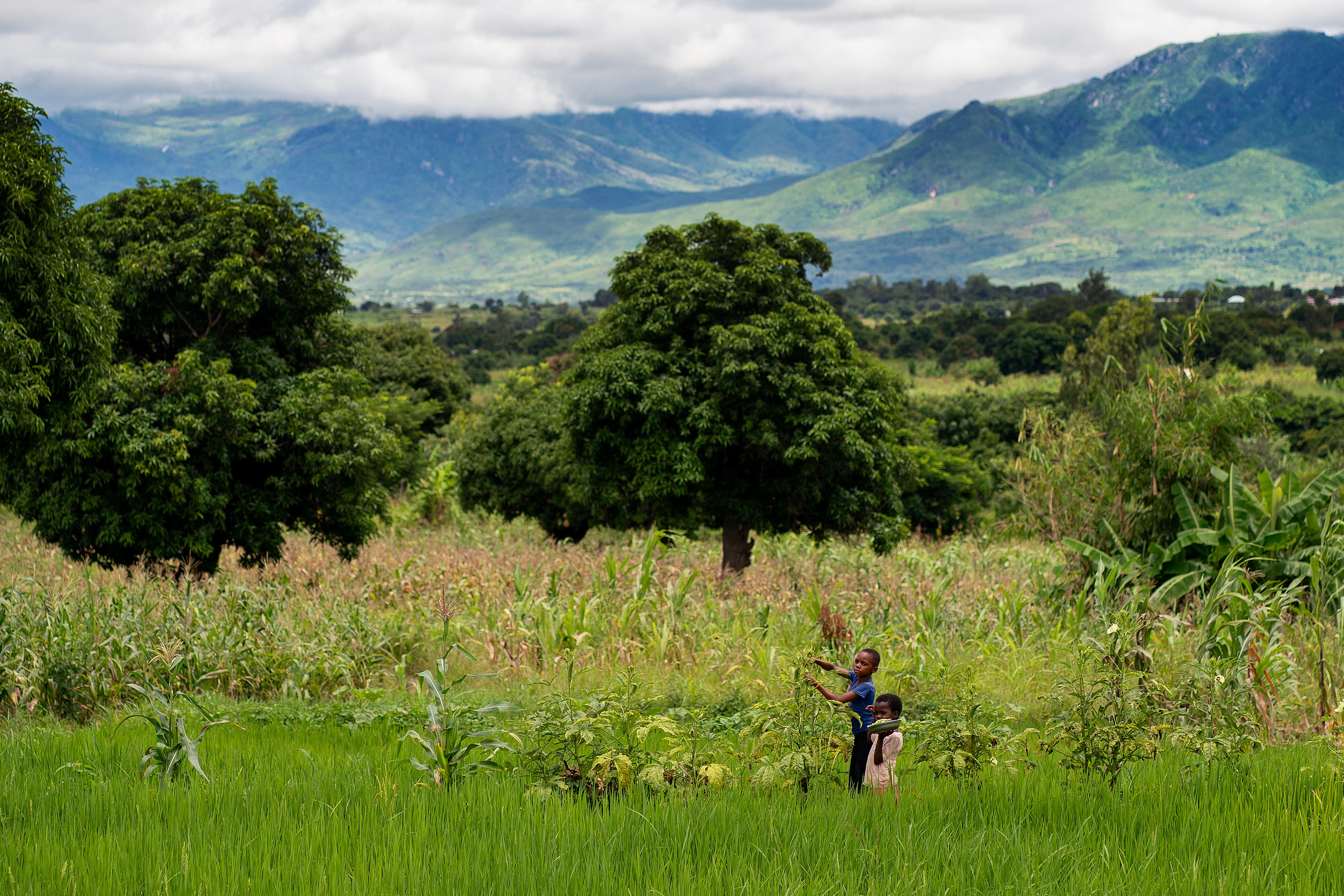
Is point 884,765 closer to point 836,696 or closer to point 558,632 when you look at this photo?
point 836,696

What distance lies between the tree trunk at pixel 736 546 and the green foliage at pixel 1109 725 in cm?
1044

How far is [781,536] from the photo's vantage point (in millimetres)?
21219

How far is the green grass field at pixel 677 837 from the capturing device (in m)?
3.73

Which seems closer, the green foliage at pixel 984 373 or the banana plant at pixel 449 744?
the banana plant at pixel 449 744

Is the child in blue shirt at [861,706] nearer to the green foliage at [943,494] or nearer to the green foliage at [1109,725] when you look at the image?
the green foliage at [1109,725]

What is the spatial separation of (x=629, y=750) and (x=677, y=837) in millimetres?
1018

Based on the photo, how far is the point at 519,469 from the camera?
78.6ft

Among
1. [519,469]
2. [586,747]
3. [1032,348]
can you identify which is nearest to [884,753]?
[586,747]

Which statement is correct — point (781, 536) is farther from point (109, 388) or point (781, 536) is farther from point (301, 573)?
point (109, 388)

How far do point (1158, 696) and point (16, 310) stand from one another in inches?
413

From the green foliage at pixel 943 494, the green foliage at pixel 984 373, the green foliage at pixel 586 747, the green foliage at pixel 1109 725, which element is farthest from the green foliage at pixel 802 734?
the green foliage at pixel 984 373

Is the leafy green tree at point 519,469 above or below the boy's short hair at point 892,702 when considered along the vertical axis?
below

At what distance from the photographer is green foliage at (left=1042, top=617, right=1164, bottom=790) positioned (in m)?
5.02

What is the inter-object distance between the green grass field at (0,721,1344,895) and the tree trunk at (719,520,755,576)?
1111 cm
